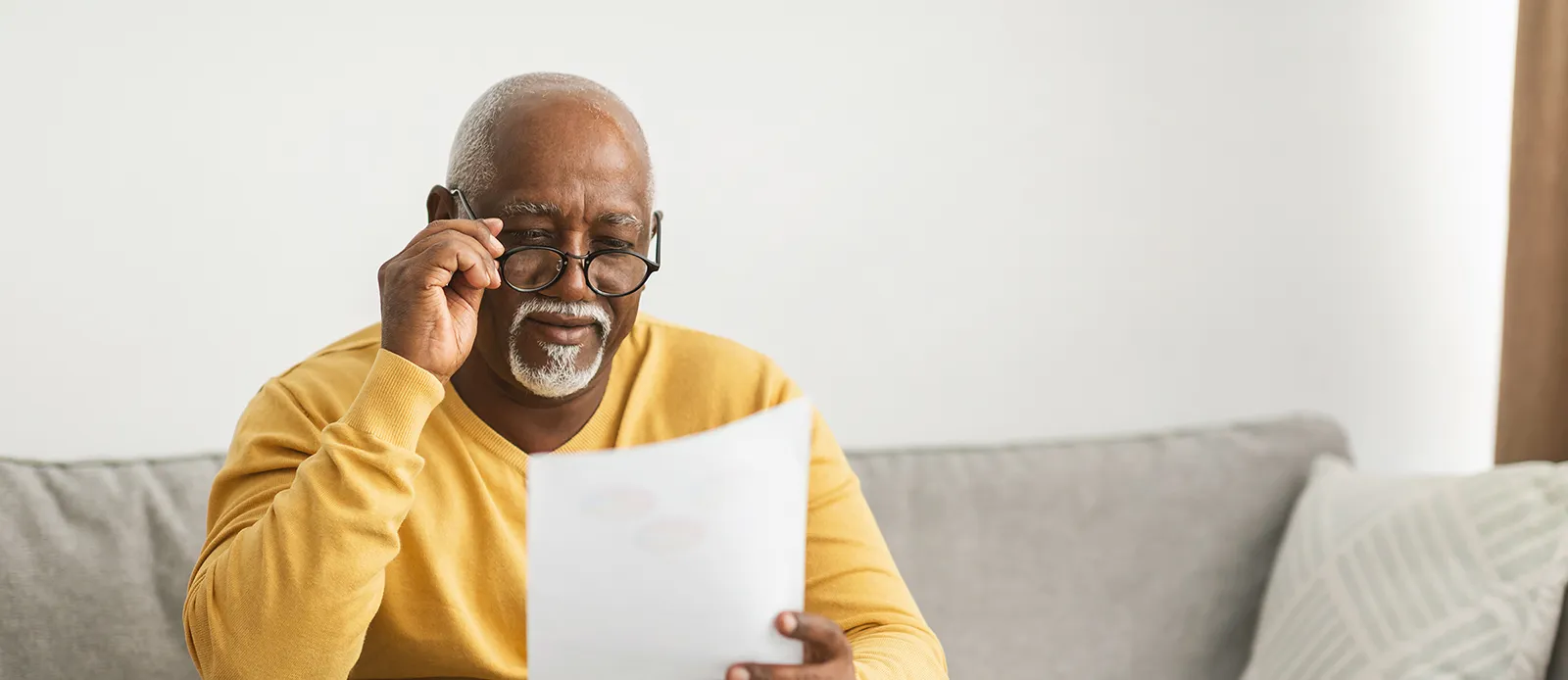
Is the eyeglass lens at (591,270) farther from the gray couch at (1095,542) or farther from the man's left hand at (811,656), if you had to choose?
the gray couch at (1095,542)

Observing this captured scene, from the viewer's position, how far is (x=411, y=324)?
1.27 metres

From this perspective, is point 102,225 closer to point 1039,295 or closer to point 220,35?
point 220,35

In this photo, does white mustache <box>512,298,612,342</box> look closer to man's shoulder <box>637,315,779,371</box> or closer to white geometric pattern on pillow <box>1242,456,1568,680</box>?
man's shoulder <box>637,315,779,371</box>

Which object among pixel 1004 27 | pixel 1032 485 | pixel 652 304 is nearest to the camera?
pixel 1032 485

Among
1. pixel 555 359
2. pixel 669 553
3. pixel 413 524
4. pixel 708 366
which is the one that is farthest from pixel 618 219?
pixel 669 553

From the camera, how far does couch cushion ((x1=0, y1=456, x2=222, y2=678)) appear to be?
1.57m

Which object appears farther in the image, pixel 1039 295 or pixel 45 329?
pixel 1039 295

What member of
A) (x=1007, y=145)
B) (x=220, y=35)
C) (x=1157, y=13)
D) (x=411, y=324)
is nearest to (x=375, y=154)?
(x=220, y=35)

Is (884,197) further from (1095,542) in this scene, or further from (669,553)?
(669,553)

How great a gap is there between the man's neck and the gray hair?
0.67 feet

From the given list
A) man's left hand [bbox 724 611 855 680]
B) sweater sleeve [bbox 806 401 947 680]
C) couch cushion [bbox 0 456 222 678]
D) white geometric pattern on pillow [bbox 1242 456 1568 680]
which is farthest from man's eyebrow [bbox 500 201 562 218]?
white geometric pattern on pillow [bbox 1242 456 1568 680]

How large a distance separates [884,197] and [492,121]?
99cm

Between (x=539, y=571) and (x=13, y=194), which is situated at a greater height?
(x=13, y=194)

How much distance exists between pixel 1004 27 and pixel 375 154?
3.61 feet
